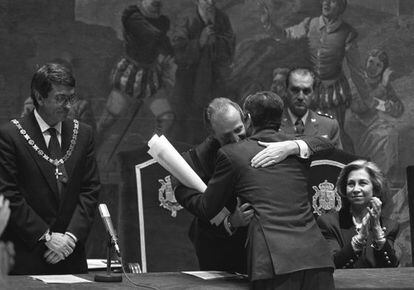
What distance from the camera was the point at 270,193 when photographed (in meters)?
4.25

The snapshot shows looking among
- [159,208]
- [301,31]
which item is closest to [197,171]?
[159,208]

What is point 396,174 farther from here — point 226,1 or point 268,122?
point 268,122

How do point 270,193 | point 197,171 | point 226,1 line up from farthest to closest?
point 226,1
point 197,171
point 270,193

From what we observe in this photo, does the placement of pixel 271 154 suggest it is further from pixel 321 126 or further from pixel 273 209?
pixel 321 126

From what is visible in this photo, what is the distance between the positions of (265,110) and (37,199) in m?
1.34

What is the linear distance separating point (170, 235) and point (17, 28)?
9.65 ft

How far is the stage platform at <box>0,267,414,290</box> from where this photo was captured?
4.12 meters

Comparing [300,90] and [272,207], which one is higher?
[300,90]

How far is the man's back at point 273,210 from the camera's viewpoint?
4164 millimetres

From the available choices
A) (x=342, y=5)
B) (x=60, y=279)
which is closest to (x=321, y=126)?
(x=60, y=279)

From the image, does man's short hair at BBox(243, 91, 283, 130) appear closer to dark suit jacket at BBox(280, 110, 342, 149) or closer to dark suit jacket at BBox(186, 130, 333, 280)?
dark suit jacket at BBox(186, 130, 333, 280)

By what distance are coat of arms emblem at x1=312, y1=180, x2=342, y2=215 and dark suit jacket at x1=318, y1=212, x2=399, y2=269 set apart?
1505 millimetres

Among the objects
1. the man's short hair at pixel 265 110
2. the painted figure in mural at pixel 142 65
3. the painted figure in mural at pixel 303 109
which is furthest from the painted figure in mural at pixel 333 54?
the man's short hair at pixel 265 110

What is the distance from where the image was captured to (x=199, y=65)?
10500mm
